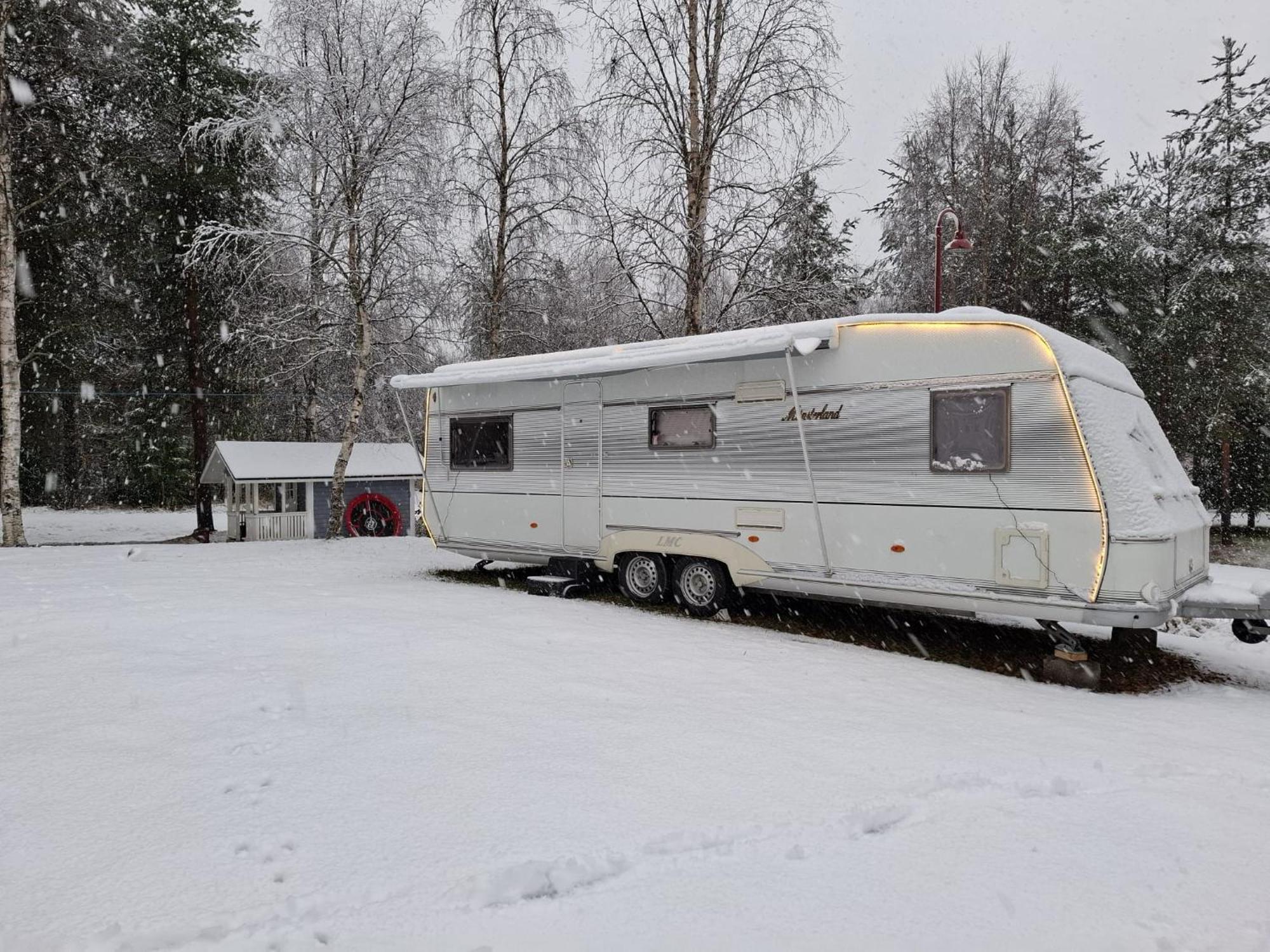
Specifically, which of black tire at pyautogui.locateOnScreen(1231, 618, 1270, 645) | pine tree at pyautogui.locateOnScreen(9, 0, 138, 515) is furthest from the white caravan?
pine tree at pyautogui.locateOnScreen(9, 0, 138, 515)

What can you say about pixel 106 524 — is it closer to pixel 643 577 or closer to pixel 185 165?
pixel 185 165

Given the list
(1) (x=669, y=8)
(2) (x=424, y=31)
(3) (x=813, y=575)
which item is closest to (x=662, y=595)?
(3) (x=813, y=575)

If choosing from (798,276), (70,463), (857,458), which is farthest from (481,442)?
(70,463)

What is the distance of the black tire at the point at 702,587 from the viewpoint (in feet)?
27.6

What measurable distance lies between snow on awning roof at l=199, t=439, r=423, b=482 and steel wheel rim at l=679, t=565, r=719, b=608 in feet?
36.0

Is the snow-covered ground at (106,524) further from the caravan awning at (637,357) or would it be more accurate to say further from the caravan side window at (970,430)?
the caravan side window at (970,430)

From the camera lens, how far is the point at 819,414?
7590mm

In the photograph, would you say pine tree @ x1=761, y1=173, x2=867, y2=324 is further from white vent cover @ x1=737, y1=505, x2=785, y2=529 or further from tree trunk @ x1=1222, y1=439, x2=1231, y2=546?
tree trunk @ x1=1222, y1=439, x2=1231, y2=546

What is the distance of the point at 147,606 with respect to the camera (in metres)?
7.69

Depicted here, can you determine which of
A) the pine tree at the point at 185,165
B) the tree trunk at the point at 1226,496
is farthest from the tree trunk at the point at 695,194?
the tree trunk at the point at 1226,496

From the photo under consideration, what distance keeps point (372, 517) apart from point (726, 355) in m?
14.7

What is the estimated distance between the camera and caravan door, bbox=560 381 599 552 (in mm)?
9250

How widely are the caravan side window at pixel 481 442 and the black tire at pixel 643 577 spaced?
6.69 ft

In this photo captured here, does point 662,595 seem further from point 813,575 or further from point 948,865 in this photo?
point 948,865
